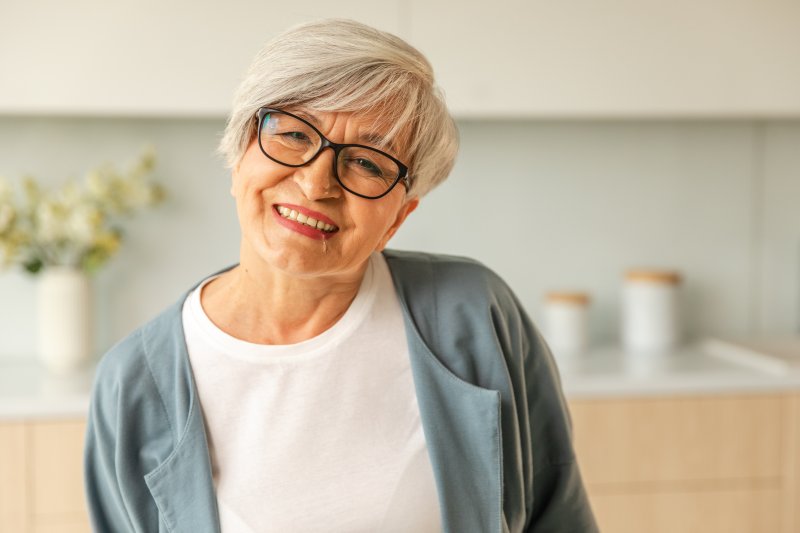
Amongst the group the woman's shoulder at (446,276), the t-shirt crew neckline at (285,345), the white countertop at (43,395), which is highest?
the woman's shoulder at (446,276)

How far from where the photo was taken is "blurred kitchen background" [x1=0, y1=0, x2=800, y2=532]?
2.18m

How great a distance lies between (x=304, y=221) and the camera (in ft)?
3.60

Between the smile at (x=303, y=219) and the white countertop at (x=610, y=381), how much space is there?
123 cm

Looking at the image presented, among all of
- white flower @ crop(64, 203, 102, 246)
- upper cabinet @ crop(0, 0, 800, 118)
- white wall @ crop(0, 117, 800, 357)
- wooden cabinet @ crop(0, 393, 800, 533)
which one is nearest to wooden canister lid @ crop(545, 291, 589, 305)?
white wall @ crop(0, 117, 800, 357)

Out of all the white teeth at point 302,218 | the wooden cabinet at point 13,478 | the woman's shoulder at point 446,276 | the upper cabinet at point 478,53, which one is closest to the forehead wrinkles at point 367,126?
the white teeth at point 302,218

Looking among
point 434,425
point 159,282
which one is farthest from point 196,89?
point 434,425

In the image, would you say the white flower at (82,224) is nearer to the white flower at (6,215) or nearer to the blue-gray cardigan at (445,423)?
the white flower at (6,215)

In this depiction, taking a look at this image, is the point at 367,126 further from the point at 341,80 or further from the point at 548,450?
the point at 548,450

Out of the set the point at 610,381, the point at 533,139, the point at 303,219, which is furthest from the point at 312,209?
the point at 533,139

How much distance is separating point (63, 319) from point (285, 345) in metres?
1.40

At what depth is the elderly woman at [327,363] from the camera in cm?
110

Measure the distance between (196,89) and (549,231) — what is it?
1.12m

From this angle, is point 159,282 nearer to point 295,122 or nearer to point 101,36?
point 101,36

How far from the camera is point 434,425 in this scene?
1.17 metres
